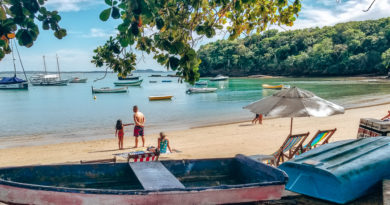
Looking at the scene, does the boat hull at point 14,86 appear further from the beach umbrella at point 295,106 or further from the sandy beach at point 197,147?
the beach umbrella at point 295,106

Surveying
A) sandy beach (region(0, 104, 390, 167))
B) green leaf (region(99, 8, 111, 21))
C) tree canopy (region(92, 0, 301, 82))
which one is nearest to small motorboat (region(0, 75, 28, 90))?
sandy beach (region(0, 104, 390, 167))

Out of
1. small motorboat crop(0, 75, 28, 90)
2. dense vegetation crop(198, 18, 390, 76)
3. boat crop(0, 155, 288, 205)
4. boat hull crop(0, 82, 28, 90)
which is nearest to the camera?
boat crop(0, 155, 288, 205)

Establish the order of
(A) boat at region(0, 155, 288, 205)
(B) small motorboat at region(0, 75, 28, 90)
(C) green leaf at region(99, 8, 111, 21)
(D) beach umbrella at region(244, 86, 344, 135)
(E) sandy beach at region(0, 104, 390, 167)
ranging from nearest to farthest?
(C) green leaf at region(99, 8, 111, 21), (A) boat at region(0, 155, 288, 205), (D) beach umbrella at region(244, 86, 344, 135), (E) sandy beach at region(0, 104, 390, 167), (B) small motorboat at region(0, 75, 28, 90)

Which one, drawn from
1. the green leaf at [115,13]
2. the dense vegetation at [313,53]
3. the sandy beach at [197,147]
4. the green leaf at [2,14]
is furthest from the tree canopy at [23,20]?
the dense vegetation at [313,53]

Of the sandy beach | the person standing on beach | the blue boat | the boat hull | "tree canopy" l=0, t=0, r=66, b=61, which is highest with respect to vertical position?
"tree canopy" l=0, t=0, r=66, b=61

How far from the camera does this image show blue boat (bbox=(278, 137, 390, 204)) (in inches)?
179

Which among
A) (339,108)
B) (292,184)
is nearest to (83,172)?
(292,184)

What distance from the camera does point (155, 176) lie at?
4.46 meters

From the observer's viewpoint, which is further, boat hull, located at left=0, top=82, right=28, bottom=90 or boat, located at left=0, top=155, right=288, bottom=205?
boat hull, located at left=0, top=82, right=28, bottom=90

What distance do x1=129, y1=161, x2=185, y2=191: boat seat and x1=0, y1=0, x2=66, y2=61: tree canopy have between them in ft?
6.98

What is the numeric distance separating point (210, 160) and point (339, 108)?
151 inches

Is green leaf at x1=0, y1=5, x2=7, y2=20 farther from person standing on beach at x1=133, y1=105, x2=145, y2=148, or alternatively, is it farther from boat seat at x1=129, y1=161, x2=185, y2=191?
person standing on beach at x1=133, y1=105, x2=145, y2=148

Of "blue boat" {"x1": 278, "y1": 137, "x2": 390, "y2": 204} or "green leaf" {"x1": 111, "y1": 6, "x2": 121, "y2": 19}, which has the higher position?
"green leaf" {"x1": 111, "y1": 6, "x2": 121, "y2": 19}

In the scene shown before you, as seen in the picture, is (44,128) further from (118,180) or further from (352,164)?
(352,164)
